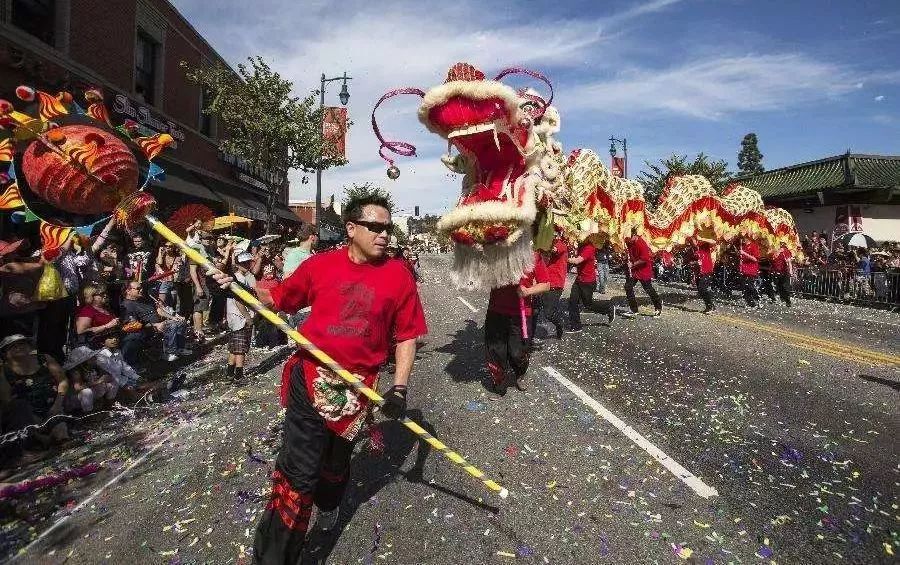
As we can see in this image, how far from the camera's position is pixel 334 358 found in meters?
2.69

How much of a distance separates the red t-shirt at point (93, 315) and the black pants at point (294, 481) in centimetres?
423

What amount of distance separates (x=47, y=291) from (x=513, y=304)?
4.59m

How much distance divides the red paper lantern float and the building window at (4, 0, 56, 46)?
1068cm

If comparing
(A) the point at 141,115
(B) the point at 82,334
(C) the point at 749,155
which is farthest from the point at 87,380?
(C) the point at 749,155

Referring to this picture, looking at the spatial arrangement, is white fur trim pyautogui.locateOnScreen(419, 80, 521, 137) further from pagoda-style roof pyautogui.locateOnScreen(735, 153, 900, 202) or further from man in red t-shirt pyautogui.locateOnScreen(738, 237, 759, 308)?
pagoda-style roof pyautogui.locateOnScreen(735, 153, 900, 202)

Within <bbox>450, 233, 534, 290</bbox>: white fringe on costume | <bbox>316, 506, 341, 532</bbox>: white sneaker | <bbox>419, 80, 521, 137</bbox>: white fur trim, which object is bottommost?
<bbox>316, 506, 341, 532</bbox>: white sneaker

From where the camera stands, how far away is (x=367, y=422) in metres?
2.94

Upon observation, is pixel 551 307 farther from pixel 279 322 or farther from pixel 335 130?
pixel 335 130

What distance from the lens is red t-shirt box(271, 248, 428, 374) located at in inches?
107

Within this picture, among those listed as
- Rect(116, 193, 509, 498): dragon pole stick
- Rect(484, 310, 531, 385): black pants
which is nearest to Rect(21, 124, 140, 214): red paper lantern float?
Rect(116, 193, 509, 498): dragon pole stick

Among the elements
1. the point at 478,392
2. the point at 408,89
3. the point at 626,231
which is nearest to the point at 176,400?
the point at 478,392

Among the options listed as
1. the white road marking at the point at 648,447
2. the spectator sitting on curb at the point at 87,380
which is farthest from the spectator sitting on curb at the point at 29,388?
the white road marking at the point at 648,447

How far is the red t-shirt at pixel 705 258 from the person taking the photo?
38.4 feet

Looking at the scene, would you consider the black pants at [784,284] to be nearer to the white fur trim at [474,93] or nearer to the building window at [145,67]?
the white fur trim at [474,93]
